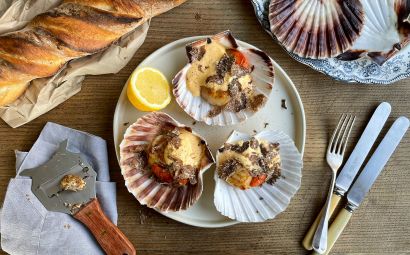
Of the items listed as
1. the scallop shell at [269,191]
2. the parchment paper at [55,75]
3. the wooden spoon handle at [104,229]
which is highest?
the parchment paper at [55,75]

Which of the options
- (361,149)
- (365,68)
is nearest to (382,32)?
(365,68)

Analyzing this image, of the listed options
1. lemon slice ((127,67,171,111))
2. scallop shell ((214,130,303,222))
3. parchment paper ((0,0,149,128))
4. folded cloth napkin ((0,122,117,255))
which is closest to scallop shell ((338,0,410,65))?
scallop shell ((214,130,303,222))

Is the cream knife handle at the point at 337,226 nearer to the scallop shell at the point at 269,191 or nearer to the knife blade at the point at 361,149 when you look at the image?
the knife blade at the point at 361,149

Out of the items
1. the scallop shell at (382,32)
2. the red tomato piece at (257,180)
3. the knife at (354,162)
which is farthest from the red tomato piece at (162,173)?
the scallop shell at (382,32)

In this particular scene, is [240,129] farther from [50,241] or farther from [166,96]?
[50,241]

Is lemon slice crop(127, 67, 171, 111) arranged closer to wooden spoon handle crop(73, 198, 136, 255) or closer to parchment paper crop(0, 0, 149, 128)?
parchment paper crop(0, 0, 149, 128)

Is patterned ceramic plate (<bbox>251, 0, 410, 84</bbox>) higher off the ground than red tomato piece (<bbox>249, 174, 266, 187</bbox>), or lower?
higher
